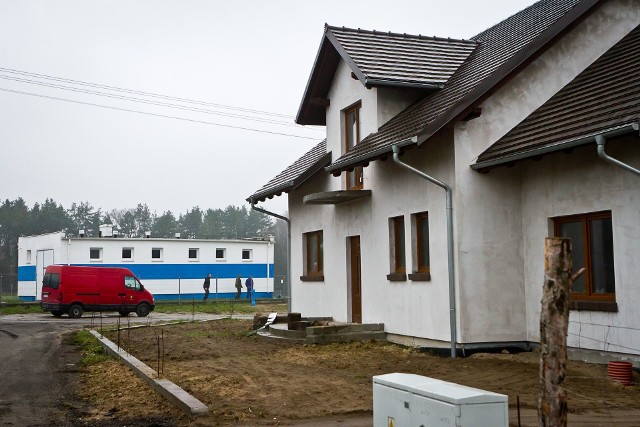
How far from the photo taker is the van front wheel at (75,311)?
111 feet

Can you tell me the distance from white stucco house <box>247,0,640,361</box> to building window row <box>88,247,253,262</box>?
3217 centimetres

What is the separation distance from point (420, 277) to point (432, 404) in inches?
414

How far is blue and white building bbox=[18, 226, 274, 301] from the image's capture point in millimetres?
48875

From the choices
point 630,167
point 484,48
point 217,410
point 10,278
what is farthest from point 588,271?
point 10,278

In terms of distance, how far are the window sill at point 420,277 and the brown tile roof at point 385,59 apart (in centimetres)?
434

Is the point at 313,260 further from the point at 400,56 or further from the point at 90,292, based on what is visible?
the point at 90,292

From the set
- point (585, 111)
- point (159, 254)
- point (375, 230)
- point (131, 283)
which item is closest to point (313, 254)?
point (375, 230)

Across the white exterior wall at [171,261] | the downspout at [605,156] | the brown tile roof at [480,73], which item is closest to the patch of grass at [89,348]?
the brown tile roof at [480,73]

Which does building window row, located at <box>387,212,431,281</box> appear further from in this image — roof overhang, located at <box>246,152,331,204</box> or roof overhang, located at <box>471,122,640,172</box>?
roof overhang, located at <box>246,152,331,204</box>

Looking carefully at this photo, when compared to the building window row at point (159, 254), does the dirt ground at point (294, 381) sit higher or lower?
lower

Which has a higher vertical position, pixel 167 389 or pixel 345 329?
pixel 345 329

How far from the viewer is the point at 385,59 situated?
18344 millimetres

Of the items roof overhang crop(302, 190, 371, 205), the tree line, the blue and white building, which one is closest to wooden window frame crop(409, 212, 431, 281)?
roof overhang crop(302, 190, 371, 205)

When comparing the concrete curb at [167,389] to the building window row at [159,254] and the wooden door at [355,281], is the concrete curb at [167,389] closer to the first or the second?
the wooden door at [355,281]
